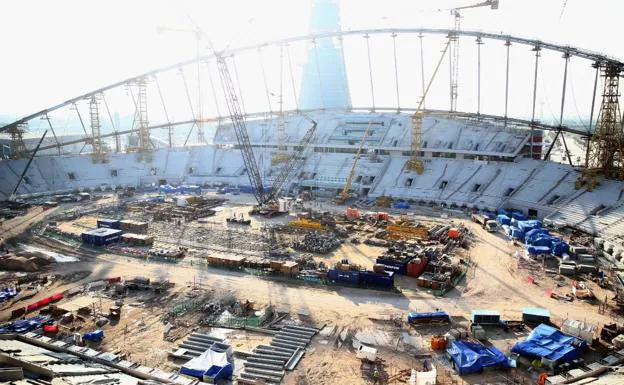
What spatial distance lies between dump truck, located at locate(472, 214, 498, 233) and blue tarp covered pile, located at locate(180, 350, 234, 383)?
29.4 m

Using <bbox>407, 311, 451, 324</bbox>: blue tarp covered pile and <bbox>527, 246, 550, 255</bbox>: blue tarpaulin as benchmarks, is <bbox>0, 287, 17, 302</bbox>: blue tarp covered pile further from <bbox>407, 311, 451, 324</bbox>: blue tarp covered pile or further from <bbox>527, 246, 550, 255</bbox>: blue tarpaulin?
<bbox>527, 246, 550, 255</bbox>: blue tarpaulin

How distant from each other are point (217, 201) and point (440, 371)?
39598 mm

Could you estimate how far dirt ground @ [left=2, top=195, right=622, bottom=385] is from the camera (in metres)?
19.6

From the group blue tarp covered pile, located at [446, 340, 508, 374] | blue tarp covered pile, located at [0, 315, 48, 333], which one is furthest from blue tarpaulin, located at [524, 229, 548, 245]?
blue tarp covered pile, located at [0, 315, 48, 333]

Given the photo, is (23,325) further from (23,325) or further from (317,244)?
(317,244)

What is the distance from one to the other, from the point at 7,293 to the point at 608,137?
5013 centimetres

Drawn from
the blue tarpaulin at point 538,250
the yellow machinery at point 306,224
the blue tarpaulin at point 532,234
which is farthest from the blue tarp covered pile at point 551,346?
the yellow machinery at point 306,224

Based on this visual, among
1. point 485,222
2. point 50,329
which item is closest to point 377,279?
point 50,329

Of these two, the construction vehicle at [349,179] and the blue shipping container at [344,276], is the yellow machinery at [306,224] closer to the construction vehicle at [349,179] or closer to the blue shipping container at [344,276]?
the construction vehicle at [349,179]

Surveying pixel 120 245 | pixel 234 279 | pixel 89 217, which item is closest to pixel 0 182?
pixel 89 217

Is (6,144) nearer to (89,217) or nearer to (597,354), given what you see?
(89,217)

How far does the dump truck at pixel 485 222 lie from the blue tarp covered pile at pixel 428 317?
20284 mm

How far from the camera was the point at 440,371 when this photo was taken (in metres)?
18.6

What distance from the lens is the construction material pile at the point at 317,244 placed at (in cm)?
3508
